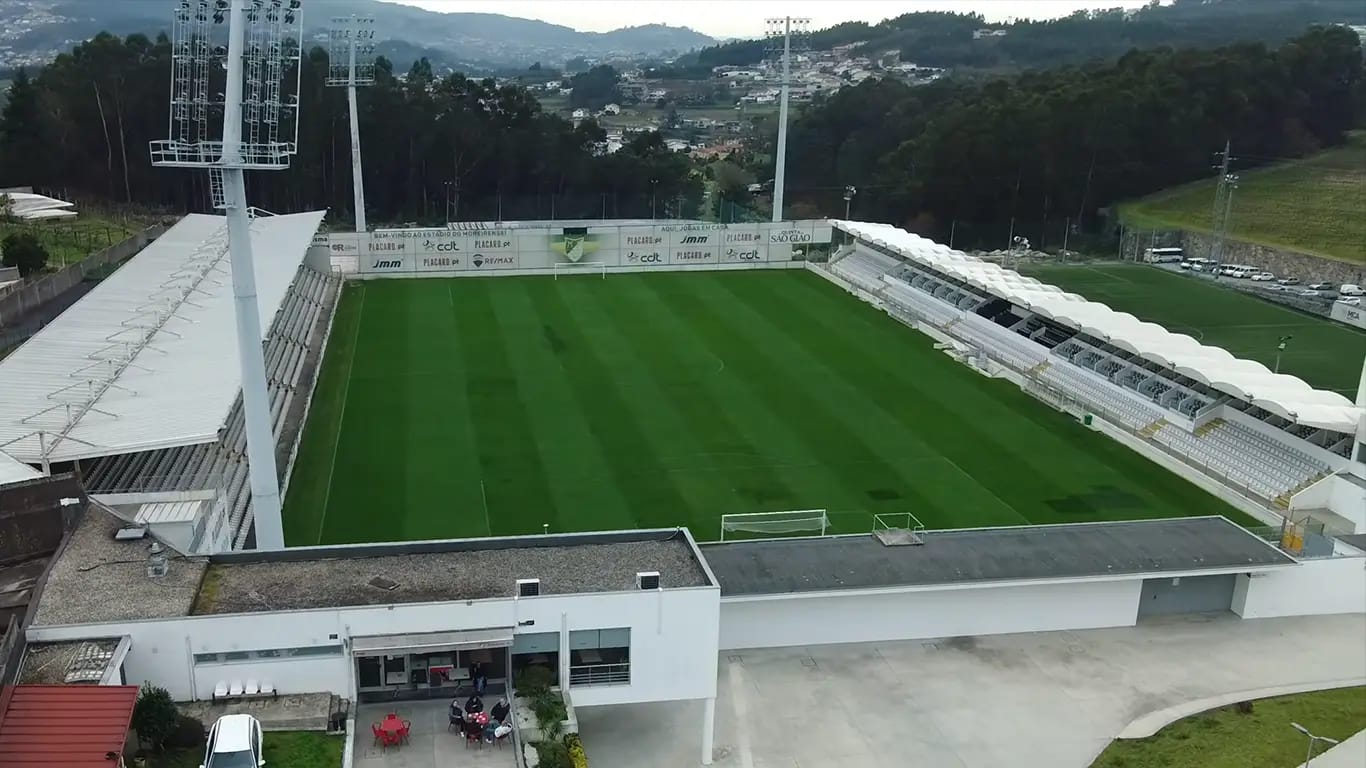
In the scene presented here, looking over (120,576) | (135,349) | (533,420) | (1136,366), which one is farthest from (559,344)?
(120,576)

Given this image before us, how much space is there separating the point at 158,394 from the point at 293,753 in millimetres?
10033

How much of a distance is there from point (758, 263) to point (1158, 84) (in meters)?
36.6

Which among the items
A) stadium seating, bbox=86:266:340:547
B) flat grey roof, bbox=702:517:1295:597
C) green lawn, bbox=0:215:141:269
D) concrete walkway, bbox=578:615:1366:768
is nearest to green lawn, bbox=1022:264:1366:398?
flat grey roof, bbox=702:517:1295:597

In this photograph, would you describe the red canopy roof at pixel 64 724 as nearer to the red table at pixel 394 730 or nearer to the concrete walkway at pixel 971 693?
the red table at pixel 394 730

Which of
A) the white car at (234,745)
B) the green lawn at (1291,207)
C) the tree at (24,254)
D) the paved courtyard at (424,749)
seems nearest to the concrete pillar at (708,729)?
the paved courtyard at (424,749)

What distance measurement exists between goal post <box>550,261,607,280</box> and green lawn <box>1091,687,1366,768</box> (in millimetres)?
34568

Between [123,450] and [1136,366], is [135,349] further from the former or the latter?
[1136,366]

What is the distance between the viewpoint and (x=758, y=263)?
50.6m

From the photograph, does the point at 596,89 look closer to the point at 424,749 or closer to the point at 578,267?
the point at 578,267

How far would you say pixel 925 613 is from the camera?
18.9 metres

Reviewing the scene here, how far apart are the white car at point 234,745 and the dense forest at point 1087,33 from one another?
140073 millimetres

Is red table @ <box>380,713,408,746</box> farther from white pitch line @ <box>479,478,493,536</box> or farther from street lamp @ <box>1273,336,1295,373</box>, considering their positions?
street lamp @ <box>1273,336,1295,373</box>

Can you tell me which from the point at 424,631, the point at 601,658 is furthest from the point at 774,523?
the point at 424,631

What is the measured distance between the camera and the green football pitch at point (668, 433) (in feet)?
76.9
